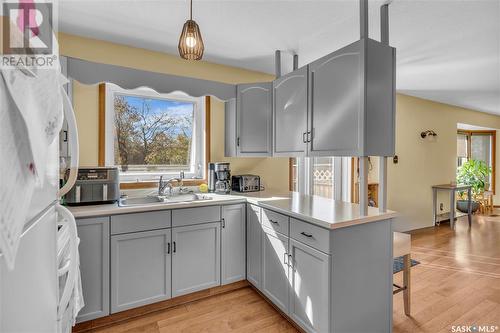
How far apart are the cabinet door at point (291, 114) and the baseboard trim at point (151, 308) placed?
1.41m

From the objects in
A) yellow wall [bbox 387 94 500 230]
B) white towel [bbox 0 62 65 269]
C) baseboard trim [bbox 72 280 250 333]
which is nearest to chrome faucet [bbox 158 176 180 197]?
baseboard trim [bbox 72 280 250 333]

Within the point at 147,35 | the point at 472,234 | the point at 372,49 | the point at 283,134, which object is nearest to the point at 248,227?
the point at 283,134

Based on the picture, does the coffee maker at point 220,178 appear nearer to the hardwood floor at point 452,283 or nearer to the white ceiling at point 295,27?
the white ceiling at point 295,27

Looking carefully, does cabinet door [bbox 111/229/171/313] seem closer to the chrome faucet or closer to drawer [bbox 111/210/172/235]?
drawer [bbox 111/210/172/235]

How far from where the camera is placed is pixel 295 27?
2322mm

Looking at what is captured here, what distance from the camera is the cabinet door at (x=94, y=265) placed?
1898 millimetres

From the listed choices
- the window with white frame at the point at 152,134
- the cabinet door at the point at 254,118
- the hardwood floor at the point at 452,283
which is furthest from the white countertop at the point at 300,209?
the hardwood floor at the point at 452,283

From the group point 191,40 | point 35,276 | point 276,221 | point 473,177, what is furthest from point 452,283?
point 473,177

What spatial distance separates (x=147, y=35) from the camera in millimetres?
2461

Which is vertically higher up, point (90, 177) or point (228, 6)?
point (228, 6)

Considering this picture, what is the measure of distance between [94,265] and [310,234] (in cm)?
160

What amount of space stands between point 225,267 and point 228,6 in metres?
2.23

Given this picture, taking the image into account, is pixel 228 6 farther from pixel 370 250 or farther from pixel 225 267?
pixel 225 267

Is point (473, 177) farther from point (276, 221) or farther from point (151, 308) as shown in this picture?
point (151, 308)
